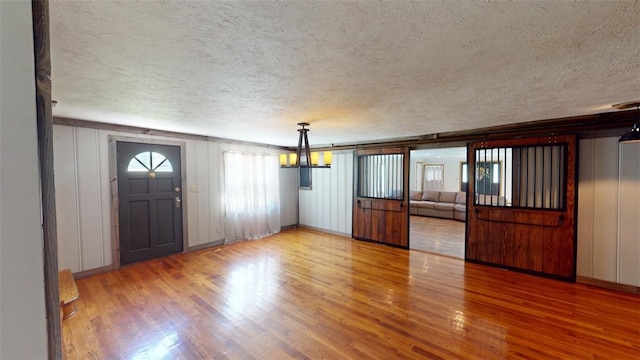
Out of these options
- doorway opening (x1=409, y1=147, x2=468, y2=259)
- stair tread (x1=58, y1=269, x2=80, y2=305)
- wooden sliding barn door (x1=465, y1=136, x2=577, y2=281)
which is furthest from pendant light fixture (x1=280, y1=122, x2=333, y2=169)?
doorway opening (x1=409, y1=147, x2=468, y2=259)

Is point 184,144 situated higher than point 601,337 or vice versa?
point 184,144

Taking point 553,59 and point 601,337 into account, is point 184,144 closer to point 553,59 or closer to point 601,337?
point 553,59

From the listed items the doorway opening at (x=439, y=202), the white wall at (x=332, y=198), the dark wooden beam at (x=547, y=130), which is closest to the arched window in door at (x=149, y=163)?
the white wall at (x=332, y=198)

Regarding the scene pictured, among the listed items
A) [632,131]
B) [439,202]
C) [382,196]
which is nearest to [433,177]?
[439,202]

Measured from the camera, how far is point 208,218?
A: 5078 mm

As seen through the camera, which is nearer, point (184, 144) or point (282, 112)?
point (282, 112)

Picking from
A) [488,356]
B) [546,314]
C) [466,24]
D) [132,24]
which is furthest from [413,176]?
[132,24]

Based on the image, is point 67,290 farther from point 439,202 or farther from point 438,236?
point 439,202

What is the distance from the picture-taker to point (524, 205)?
3895mm

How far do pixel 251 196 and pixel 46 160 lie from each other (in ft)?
18.0

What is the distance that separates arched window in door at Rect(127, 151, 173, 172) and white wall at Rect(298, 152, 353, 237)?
3.17m

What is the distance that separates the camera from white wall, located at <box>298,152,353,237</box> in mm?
5992

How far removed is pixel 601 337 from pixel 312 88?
3512 millimetres

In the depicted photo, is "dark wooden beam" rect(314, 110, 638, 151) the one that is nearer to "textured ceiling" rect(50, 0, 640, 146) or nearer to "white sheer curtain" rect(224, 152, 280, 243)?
"textured ceiling" rect(50, 0, 640, 146)
